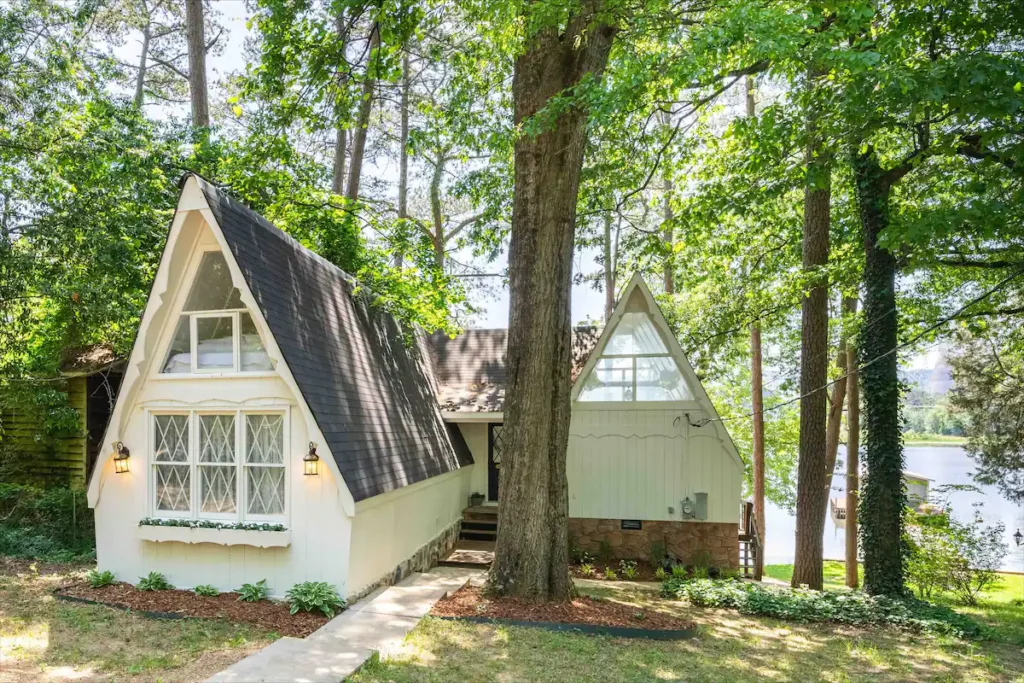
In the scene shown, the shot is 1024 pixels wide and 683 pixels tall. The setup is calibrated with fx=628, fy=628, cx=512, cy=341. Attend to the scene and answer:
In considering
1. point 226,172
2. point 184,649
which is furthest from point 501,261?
point 184,649

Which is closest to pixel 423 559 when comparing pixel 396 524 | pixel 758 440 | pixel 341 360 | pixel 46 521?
pixel 396 524

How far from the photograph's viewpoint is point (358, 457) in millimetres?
7602

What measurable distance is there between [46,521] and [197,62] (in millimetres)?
9794

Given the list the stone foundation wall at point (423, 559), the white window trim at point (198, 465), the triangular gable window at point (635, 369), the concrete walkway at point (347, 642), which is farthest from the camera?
the triangular gable window at point (635, 369)

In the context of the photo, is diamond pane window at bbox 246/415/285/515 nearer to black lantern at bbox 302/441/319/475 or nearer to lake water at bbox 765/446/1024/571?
black lantern at bbox 302/441/319/475

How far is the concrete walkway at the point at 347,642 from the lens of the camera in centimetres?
512

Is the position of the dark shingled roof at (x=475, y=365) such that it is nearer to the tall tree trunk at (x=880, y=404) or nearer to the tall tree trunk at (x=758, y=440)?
the tall tree trunk at (x=758, y=440)

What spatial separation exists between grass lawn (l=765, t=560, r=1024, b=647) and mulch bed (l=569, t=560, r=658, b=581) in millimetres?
4660

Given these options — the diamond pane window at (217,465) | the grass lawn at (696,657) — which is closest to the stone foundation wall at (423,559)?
the grass lawn at (696,657)

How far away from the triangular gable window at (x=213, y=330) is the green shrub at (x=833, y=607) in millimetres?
6857

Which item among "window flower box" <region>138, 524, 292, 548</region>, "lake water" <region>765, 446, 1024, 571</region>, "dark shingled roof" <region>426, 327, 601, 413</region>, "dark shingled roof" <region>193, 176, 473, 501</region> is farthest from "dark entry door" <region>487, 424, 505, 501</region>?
"lake water" <region>765, 446, 1024, 571</region>

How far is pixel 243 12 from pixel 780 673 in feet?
59.0

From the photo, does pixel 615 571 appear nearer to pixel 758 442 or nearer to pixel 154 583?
pixel 758 442

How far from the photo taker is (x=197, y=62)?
1384cm
